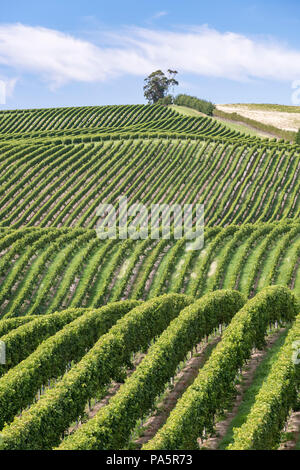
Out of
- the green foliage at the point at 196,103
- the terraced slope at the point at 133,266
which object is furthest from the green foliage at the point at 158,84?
the terraced slope at the point at 133,266

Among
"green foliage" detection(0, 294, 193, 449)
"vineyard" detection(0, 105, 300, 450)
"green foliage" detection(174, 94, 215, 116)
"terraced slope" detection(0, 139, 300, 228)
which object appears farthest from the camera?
"green foliage" detection(174, 94, 215, 116)

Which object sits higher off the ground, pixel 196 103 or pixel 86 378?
pixel 196 103

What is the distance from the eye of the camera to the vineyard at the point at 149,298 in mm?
22484

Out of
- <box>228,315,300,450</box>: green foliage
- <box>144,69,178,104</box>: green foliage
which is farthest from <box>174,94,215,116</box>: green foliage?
<box>228,315,300,450</box>: green foliage

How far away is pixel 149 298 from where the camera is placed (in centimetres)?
4503

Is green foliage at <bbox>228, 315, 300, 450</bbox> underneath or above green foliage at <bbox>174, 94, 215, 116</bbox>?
underneath

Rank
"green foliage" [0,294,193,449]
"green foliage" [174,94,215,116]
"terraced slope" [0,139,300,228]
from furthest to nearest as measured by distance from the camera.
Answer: "green foliage" [174,94,215,116] < "terraced slope" [0,139,300,228] < "green foliage" [0,294,193,449]

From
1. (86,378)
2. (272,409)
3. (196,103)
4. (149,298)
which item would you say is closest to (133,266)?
(149,298)

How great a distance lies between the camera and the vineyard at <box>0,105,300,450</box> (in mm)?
22484

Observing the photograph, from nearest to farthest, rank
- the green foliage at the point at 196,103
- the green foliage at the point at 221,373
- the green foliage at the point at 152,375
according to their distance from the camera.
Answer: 1. the green foliage at the point at 221,373
2. the green foliage at the point at 152,375
3. the green foliage at the point at 196,103

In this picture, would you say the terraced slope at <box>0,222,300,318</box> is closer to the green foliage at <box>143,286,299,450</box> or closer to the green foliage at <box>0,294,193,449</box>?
the green foliage at <box>0,294,193,449</box>

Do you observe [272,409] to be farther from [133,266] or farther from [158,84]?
[158,84]

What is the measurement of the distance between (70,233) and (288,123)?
80836 mm

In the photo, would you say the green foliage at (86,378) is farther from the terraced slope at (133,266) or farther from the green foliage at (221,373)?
the terraced slope at (133,266)
